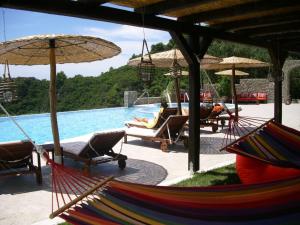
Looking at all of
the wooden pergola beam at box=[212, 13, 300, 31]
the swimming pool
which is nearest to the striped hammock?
the wooden pergola beam at box=[212, 13, 300, 31]

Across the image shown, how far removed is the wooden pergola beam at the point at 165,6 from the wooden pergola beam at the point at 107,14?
0.32 feet

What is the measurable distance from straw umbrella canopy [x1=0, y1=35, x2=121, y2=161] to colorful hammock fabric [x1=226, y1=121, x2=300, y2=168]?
240 cm

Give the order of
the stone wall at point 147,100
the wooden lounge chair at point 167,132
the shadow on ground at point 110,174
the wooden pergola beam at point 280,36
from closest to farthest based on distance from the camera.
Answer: the shadow on ground at point 110,174
the wooden pergola beam at point 280,36
the wooden lounge chair at point 167,132
the stone wall at point 147,100

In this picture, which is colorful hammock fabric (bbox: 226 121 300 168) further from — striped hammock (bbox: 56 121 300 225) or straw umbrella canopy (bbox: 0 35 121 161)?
straw umbrella canopy (bbox: 0 35 121 161)

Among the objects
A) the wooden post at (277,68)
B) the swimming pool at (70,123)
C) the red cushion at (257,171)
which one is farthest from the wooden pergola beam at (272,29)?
the swimming pool at (70,123)

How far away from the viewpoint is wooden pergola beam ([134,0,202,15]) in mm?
4258

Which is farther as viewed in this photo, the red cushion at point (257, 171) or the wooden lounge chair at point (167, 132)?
the wooden lounge chair at point (167, 132)

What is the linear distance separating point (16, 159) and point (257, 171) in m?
3.41

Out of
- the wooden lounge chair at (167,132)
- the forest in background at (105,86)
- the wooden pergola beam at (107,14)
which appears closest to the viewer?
the wooden pergola beam at (107,14)

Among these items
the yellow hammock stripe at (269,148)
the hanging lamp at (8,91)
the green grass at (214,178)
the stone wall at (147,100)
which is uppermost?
the hanging lamp at (8,91)

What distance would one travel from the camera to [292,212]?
244cm

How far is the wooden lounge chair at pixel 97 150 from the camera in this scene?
5.67m

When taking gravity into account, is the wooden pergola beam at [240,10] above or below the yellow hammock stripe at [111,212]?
above

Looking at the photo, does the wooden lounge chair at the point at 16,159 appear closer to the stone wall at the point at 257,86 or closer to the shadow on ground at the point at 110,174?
the shadow on ground at the point at 110,174
